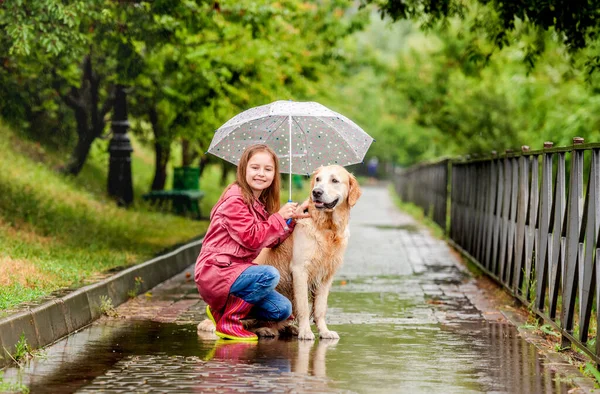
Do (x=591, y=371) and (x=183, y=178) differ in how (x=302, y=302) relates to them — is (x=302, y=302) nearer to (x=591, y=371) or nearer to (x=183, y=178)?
(x=591, y=371)

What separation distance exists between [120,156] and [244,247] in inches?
472

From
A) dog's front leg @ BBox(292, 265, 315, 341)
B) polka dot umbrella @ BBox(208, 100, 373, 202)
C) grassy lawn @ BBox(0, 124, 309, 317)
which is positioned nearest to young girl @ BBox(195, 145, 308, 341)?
dog's front leg @ BBox(292, 265, 315, 341)

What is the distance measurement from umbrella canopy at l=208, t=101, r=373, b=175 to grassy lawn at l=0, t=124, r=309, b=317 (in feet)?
6.81

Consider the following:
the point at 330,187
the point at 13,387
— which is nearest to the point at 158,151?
the point at 330,187

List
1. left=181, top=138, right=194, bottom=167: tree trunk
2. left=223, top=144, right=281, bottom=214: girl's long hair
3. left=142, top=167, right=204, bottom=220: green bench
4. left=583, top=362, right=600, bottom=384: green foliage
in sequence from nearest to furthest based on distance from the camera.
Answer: left=583, top=362, right=600, bottom=384: green foliage → left=223, top=144, right=281, bottom=214: girl's long hair → left=142, top=167, right=204, bottom=220: green bench → left=181, top=138, right=194, bottom=167: tree trunk

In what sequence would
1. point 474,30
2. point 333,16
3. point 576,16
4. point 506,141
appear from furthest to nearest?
point 506,141, point 333,16, point 474,30, point 576,16

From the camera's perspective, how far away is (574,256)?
7.97 metres

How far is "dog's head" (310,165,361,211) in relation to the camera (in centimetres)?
855

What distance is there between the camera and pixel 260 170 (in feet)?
28.6

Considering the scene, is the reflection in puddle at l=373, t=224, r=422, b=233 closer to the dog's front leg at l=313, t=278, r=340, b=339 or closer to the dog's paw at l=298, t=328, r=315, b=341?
the dog's front leg at l=313, t=278, r=340, b=339

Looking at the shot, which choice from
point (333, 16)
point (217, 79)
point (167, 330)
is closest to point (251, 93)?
point (217, 79)

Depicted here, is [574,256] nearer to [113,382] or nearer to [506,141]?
[113,382]

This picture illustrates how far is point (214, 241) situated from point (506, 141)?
32.7 metres

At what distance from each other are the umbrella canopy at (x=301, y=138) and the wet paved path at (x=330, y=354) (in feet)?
5.08
